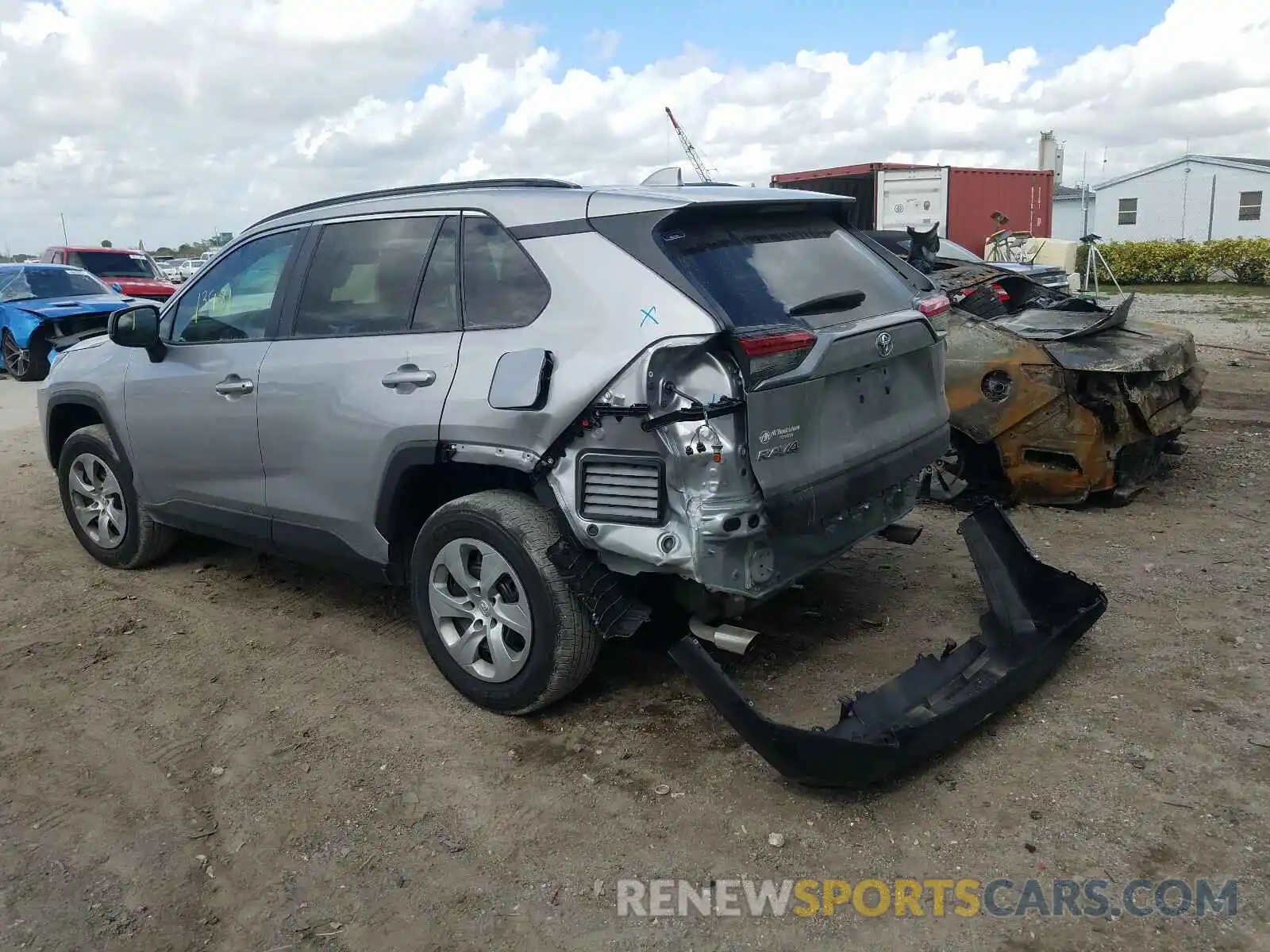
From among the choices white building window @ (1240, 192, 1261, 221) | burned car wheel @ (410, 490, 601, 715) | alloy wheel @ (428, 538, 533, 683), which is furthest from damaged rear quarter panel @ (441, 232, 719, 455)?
white building window @ (1240, 192, 1261, 221)

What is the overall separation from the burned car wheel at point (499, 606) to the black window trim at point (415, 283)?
2.39ft

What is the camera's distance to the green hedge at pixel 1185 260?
25406mm

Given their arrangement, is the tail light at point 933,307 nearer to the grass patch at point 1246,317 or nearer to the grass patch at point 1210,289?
the grass patch at point 1246,317

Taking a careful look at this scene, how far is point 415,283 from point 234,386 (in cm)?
109

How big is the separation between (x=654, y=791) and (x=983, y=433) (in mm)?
3639

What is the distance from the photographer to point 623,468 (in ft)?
10.8

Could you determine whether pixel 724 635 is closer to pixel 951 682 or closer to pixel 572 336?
pixel 951 682

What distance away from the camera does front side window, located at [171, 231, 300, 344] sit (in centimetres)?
449

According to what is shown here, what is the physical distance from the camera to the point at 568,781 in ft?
11.1

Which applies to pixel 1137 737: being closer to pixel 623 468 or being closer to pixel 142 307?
pixel 623 468

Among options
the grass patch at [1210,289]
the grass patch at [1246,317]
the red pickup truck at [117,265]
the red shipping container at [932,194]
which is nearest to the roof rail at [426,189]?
the red pickup truck at [117,265]

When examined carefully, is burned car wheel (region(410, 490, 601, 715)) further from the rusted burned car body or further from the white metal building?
the white metal building

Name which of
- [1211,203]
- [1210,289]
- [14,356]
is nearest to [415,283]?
[14,356]

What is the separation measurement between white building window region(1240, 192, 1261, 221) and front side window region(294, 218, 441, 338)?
36779 millimetres
